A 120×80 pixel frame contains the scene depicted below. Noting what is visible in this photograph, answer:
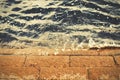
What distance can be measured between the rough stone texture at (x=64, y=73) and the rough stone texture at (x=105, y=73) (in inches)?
1.8

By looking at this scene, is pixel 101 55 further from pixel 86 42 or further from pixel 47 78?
pixel 47 78

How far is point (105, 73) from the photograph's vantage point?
1.19 m

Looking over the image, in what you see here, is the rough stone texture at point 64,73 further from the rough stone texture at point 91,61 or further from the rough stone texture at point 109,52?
the rough stone texture at point 109,52

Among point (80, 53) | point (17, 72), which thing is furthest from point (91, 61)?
point (17, 72)

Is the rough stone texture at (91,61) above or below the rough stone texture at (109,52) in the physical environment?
below

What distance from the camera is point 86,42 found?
56.2 inches

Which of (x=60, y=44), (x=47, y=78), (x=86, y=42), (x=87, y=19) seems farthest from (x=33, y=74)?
(x=87, y=19)

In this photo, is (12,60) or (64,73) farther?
(12,60)

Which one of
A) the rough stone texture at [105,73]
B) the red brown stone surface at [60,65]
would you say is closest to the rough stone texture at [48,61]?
the red brown stone surface at [60,65]

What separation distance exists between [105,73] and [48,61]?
37 cm

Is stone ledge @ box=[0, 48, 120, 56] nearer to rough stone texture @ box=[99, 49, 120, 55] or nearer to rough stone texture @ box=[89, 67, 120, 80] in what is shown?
rough stone texture @ box=[99, 49, 120, 55]

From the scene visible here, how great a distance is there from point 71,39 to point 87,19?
9.7 inches

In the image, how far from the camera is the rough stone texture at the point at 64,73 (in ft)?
3.90

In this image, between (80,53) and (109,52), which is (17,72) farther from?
(109,52)
